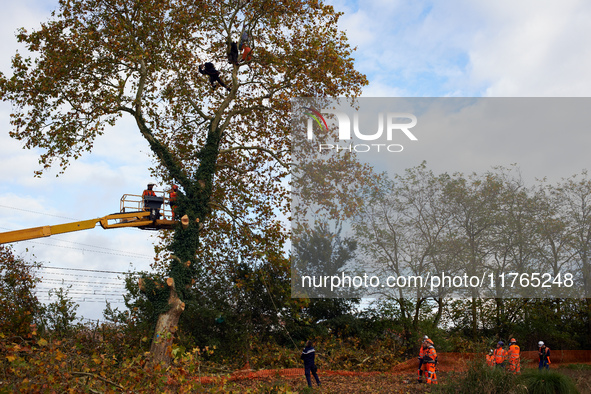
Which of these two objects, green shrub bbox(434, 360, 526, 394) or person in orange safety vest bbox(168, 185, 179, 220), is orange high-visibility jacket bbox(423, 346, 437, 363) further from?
person in orange safety vest bbox(168, 185, 179, 220)

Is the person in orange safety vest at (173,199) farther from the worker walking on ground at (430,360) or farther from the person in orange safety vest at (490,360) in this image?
the person in orange safety vest at (490,360)

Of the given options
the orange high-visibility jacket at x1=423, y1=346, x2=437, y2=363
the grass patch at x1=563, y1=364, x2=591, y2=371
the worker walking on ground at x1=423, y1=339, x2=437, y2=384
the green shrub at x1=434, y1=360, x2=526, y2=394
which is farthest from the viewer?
the grass patch at x1=563, y1=364, x2=591, y2=371

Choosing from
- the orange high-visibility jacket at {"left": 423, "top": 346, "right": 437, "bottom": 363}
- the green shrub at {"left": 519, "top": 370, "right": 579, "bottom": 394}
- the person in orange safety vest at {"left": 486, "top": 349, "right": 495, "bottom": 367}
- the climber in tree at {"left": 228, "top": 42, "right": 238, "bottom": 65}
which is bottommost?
the green shrub at {"left": 519, "top": 370, "right": 579, "bottom": 394}

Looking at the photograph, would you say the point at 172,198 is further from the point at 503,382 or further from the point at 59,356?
the point at 503,382

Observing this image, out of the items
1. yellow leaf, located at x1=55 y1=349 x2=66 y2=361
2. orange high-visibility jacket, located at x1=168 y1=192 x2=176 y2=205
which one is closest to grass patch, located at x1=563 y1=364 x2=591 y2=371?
orange high-visibility jacket, located at x1=168 y1=192 x2=176 y2=205

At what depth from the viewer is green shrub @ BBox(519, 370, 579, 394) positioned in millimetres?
12375

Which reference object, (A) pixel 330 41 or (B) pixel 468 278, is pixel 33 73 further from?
(B) pixel 468 278

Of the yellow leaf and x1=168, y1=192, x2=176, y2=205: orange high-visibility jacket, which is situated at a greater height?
x1=168, y1=192, x2=176, y2=205: orange high-visibility jacket

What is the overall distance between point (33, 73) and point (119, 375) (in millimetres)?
15068

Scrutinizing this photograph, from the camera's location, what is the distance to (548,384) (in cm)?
1247

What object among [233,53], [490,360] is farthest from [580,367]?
[233,53]

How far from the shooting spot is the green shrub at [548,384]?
12.4m

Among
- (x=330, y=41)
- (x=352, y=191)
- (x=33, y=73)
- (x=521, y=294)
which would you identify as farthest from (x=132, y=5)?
(x=521, y=294)

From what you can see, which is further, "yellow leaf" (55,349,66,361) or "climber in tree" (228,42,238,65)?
"climber in tree" (228,42,238,65)
